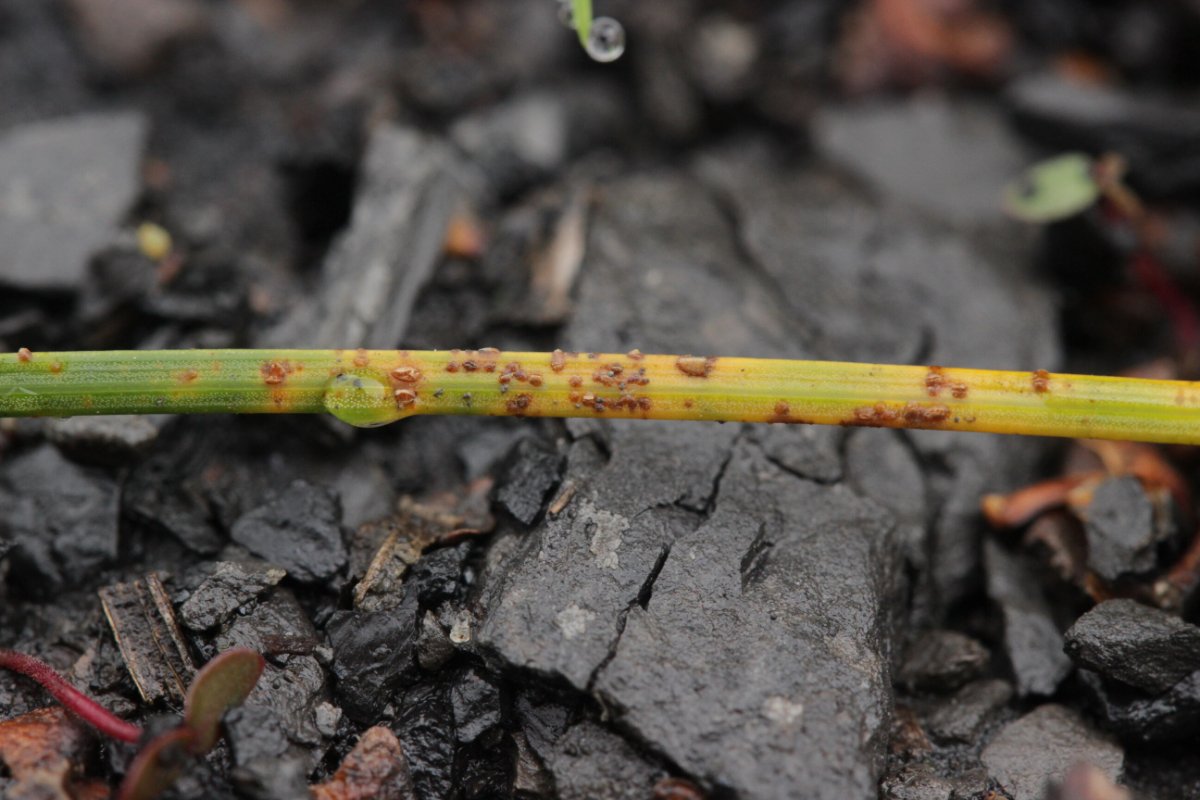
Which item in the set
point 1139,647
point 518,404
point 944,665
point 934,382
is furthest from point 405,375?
point 1139,647

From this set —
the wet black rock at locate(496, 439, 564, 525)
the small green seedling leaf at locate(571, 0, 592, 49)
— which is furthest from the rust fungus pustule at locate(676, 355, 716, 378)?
the small green seedling leaf at locate(571, 0, 592, 49)

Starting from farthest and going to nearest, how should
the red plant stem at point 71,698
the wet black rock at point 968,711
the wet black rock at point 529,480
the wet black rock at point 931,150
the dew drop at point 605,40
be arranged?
1. the wet black rock at point 931,150
2. the dew drop at point 605,40
3. the wet black rock at point 529,480
4. the wet black rock at point 968,711
5. the red plant stem at point 71,698

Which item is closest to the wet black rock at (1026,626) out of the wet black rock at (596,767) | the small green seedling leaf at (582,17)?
the wet black rock at (596,767)

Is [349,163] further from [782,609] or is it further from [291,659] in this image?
[782,609]

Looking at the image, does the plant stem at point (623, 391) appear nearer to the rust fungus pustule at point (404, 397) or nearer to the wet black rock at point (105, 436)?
the rust fungus pustule at point (404, 397)

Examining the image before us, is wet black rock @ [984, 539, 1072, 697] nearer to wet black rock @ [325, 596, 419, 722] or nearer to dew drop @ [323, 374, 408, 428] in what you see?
wet black rock @ [325, 596, 419, 722]

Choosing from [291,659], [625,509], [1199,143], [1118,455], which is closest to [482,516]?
[625,509]

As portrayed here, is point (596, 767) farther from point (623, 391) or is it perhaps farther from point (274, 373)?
point (274, 373)
